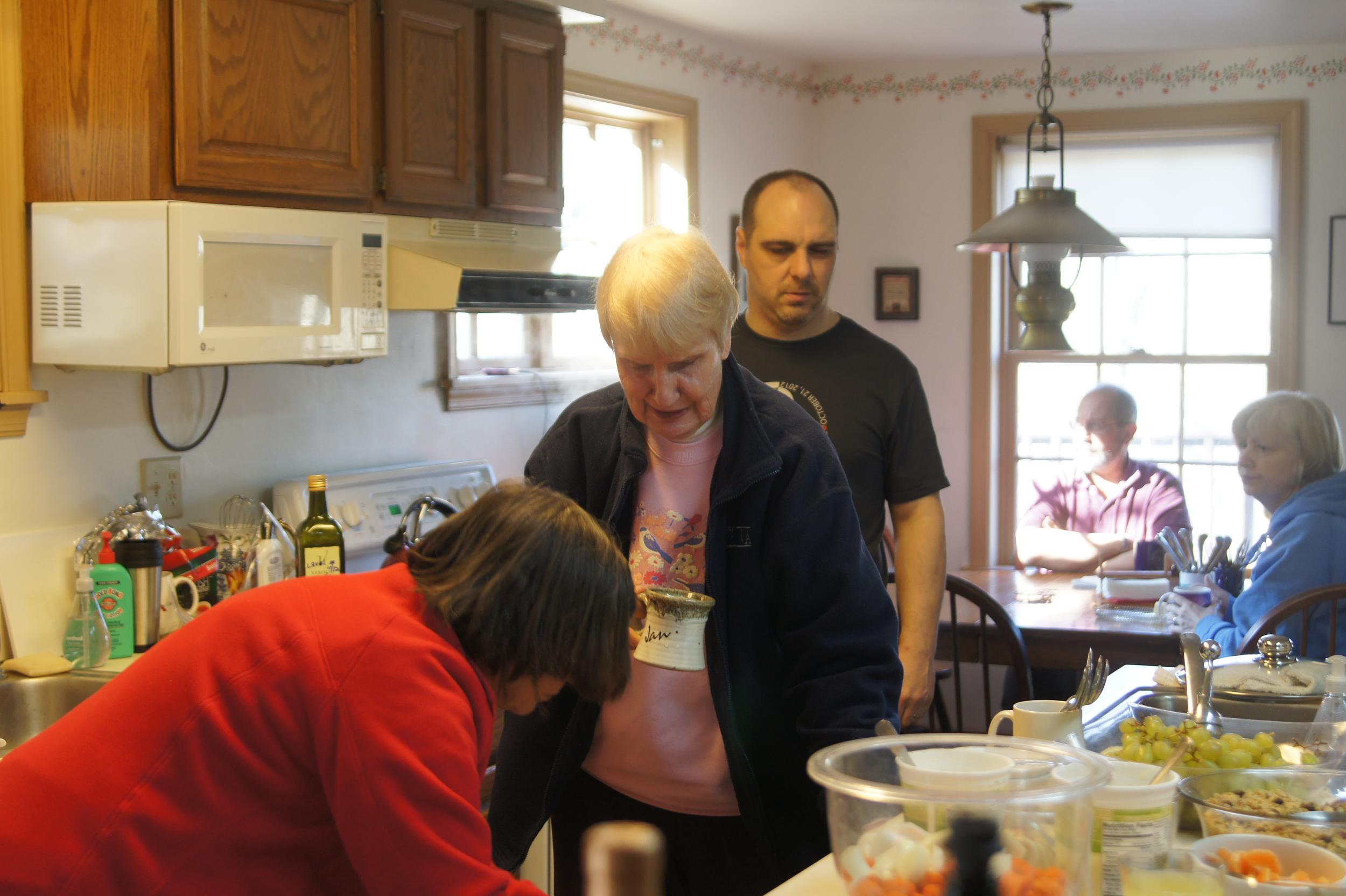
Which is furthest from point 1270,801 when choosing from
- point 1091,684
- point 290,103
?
point 290,103

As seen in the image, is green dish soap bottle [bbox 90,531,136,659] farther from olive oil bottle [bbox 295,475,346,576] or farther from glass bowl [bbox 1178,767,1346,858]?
glass bowl [bbox 1178,767,1346,858]

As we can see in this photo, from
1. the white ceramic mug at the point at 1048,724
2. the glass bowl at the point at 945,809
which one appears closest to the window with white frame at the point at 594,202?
the white ceramic mug at the point at 1048,724

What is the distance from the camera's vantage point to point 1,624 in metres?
2.39

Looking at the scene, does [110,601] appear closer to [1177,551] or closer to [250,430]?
[250,430]

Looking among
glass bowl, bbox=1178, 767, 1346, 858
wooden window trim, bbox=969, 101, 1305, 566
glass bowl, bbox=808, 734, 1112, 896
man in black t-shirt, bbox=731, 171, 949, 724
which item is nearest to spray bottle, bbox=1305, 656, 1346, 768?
glass bowl, bbox=1178, 767, 1346, 858

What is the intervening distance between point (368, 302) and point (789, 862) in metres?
1.60

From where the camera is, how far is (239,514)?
2822 millimetres

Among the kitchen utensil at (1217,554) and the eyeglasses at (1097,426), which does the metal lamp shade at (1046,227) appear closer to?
the kitchen utensil at (1217,554)

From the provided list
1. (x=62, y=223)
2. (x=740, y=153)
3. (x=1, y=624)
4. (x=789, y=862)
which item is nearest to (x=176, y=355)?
(x=62, y=223)

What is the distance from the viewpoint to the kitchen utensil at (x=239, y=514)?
9.21 feet

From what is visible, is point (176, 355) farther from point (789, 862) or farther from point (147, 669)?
point (789, 862)

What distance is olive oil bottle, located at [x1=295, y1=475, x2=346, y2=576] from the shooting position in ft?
9.17

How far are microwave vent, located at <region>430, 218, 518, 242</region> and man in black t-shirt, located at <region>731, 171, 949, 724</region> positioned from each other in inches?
32.1

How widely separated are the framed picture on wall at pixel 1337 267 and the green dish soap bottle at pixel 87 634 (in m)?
4.31
